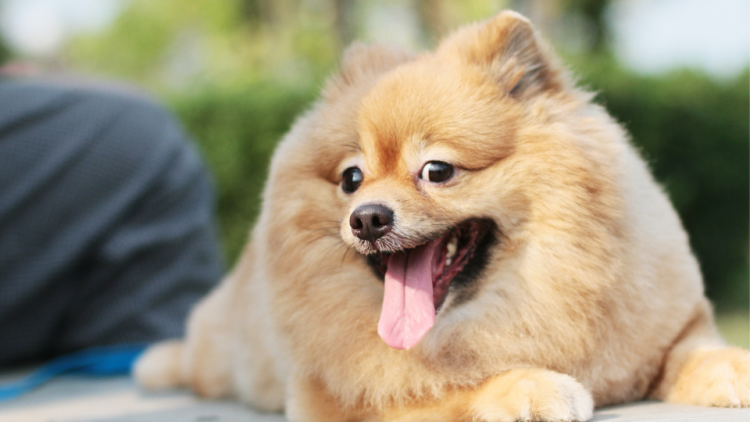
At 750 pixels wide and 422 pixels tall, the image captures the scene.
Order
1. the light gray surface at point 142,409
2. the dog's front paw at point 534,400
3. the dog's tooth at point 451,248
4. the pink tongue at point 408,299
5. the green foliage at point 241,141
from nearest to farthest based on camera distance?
the dog's front paw at point 534,400 → the light gray surface at point 142,409 → the pink tongue at point 408,299 → the dog's tooth at point 451,248 → the green foliage at point 241,141

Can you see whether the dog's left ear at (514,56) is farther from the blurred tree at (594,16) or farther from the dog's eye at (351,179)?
the blurred tree at (594,16)

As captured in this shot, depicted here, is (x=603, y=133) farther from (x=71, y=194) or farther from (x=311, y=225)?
(x=71, y=194)

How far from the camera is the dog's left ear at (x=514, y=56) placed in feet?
8.87

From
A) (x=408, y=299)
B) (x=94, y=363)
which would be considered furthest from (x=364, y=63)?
(x=94, y=363)

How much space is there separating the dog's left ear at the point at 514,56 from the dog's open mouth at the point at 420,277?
2.12 ft

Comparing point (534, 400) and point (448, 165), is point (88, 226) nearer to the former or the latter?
point (448, 165)

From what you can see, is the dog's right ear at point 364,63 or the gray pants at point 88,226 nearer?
the dog's right ear at point 364,63

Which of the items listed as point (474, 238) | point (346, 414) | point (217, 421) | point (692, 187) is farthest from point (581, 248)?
point (692, 187)

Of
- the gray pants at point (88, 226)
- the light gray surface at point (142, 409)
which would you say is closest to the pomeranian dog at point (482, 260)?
the light gray surface at point (142, 409)

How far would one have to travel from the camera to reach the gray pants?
15.0 ft

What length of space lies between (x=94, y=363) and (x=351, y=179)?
2997 millimetres

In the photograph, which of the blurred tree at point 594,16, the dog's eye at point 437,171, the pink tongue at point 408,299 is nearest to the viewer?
the pink tongue at point 408,299

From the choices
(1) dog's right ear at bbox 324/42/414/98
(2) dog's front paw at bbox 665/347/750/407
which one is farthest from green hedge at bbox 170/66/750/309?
(2) dog's front paw at bbox 665/347/750/407

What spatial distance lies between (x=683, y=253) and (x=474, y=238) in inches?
39.3
